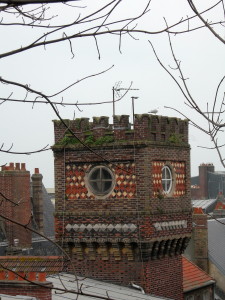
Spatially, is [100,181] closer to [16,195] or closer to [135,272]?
[135,272]

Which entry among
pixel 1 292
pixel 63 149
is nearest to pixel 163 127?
pixel 63 149

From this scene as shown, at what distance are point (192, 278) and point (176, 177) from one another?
441 cm

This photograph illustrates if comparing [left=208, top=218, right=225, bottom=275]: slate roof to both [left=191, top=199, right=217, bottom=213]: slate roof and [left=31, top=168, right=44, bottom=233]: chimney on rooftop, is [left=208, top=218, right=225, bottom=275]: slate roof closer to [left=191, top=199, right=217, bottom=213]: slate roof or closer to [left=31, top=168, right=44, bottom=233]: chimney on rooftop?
[left=31, top=168, right=44, bottom=233]: chimney on rooftop

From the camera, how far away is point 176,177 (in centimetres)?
2469

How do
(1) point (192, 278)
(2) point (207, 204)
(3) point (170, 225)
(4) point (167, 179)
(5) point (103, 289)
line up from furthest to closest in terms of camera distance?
1. (2) point (207, 204)
2. (1) point (192, 278)
3. (4) point (167, 179)
4. (3) point (170, 225)
5. (5) point (103, 289)

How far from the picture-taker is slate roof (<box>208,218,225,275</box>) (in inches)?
1357

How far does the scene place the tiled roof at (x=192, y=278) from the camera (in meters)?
26.4

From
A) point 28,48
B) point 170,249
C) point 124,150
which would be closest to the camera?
point 28,48

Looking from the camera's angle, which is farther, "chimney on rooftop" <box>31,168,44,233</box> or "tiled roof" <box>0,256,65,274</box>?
"chimney on rooftop" <box>31,168,44,233</box>

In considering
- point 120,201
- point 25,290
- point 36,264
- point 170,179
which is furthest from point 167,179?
point 25,290

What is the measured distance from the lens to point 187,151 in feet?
83.0

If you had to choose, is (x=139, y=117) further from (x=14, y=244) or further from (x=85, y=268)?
(x=14, y=244)

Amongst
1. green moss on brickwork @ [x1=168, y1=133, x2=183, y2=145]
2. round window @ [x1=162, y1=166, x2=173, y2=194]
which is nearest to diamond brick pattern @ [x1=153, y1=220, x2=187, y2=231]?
round window @ [x1=162, y1=166, x2=173, y2=194]

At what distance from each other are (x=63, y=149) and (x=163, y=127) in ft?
9.56
